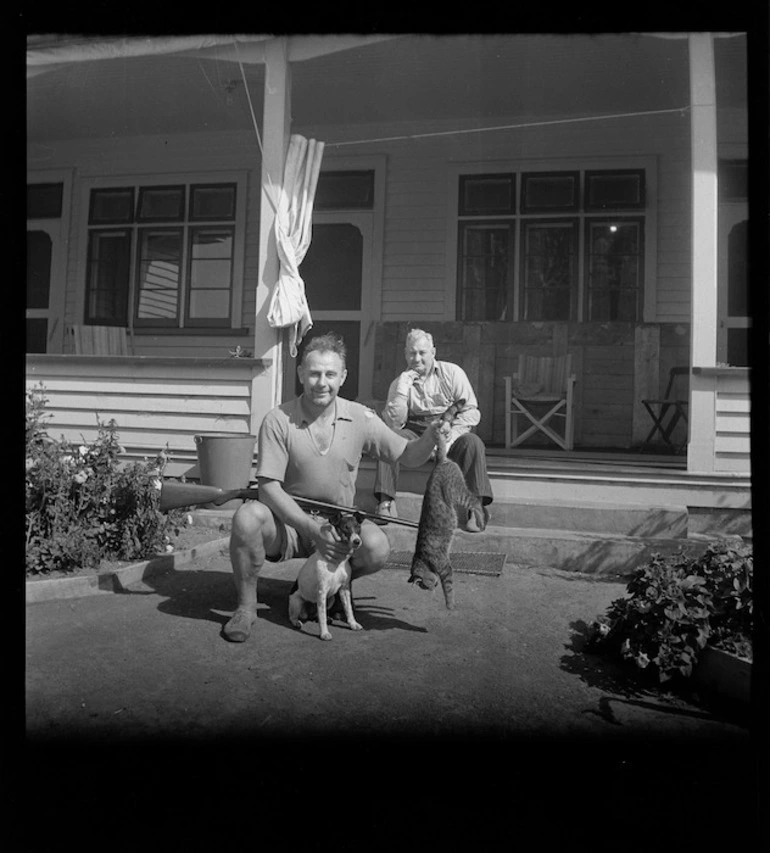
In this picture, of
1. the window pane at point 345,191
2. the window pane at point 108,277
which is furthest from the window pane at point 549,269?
the window pane at point 108,277

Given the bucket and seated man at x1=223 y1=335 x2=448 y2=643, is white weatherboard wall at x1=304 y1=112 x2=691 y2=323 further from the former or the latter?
seated man at x1=223 y1=335 x2=448 y2=643

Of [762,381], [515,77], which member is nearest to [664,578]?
[762,381]

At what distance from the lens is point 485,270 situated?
7488 millimetres

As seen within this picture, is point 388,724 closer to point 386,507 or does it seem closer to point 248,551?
point 248,551

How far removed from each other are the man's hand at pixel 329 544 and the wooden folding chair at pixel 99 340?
5.71m

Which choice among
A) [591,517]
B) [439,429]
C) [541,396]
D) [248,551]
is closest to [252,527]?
[248,551]

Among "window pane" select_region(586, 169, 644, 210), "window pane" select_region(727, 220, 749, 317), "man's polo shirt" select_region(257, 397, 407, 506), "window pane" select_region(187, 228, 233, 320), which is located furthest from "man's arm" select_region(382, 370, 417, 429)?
"window pane" select_region(727, 220, 749, 317)

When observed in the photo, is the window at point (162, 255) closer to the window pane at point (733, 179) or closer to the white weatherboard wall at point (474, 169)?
the white weatherboard wall at point (474, 169)

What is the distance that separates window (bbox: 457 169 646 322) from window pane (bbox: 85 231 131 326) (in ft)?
13.5

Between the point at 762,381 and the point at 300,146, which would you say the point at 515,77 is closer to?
the point at 300,146

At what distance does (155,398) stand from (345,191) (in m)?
3.56

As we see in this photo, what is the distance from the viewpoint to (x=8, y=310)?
2.15 metres

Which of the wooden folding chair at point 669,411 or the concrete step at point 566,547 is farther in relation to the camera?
the wooden folding chair at point 669,411

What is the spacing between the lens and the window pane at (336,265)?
26.3 ft
